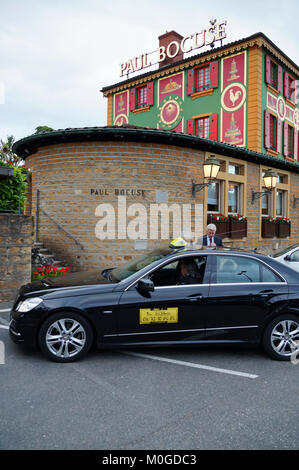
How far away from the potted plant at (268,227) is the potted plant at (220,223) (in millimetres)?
2700

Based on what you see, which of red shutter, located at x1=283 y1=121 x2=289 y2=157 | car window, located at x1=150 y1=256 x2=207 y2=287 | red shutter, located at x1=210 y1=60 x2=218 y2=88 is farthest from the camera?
red shutter, located at x1=283 y1=121 x2=289 y2=157

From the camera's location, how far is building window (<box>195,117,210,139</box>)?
19.5m

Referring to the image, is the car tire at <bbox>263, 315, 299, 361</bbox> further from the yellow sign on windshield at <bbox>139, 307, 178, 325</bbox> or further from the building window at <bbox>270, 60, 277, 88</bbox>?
the building window at <bbox>270, 60, 277, 88</bbox>

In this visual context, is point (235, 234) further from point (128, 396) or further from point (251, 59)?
point (128, 396)

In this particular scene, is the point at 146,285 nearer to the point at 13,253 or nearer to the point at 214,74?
the point at 13,253

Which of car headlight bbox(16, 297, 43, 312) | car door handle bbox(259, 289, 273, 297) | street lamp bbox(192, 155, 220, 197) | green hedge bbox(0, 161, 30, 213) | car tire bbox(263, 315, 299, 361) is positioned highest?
street lamp bbox(192, 155, 220, 197)

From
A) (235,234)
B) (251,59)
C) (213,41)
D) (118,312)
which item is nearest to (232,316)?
(118,312)

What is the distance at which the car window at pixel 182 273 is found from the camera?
4.75 m

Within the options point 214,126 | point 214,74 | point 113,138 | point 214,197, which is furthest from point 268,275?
point 214,74

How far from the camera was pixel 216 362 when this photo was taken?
4.57 m

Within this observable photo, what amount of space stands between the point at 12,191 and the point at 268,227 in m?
11.0

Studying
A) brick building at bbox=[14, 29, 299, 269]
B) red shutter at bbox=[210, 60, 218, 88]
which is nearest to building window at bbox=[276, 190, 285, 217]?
brick building at bbox=[14, 29, 299, 269]

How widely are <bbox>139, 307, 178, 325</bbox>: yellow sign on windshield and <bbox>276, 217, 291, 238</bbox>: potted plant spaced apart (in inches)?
507
